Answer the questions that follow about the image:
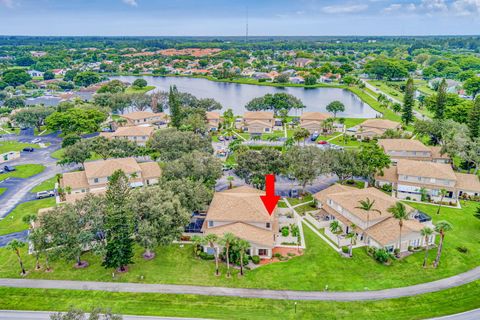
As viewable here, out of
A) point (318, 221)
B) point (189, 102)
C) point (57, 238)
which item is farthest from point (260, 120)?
point (57, 238)

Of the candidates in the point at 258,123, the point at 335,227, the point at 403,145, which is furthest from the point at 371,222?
the point at 258,123

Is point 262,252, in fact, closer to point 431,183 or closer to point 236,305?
point 236,305

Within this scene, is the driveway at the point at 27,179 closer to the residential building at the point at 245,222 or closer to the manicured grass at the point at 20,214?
the manicured grass at the point at 20,214

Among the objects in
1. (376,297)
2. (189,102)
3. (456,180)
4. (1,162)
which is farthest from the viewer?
(189,102)

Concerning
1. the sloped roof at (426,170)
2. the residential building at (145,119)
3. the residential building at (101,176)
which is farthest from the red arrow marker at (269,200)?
the residential building at (145,119)

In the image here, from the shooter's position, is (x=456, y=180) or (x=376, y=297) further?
(x=456, y=180)

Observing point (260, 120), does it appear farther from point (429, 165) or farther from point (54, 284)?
point (54, 284)
